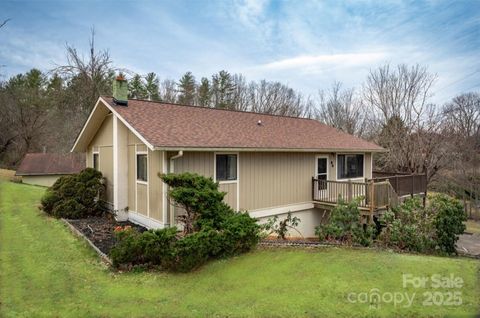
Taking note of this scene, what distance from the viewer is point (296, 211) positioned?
39.9 ft

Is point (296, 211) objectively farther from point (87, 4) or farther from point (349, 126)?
point (349, 126)

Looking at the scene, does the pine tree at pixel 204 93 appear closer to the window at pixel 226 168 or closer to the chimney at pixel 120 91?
the chimney at pixel 120 91

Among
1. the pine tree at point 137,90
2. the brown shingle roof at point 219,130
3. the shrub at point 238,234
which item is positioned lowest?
the shrub at point 238,234

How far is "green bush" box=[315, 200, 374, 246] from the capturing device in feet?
29.2

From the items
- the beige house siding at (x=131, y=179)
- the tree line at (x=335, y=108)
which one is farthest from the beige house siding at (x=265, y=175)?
the tree line at (x=335, y=108)

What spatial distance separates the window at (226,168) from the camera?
9.75 meters

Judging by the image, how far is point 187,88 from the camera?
36.3m

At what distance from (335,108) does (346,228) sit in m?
29.5

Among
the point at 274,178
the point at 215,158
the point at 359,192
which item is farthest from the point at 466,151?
the point at 215,158

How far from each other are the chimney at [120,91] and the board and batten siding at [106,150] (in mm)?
1376

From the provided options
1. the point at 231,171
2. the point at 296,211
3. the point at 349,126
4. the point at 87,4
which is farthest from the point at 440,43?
the point at 349,126

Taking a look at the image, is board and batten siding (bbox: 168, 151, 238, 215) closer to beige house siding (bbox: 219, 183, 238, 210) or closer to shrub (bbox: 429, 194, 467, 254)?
beige house siding (bbox: 219, 183, 238, 210)

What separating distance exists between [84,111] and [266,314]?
895 inches

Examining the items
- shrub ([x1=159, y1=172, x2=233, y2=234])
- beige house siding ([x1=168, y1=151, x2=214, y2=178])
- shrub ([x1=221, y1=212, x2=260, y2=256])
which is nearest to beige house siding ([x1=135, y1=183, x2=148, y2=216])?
beige house siding ([x1=168, y1=151, x2=214, y2=178])
